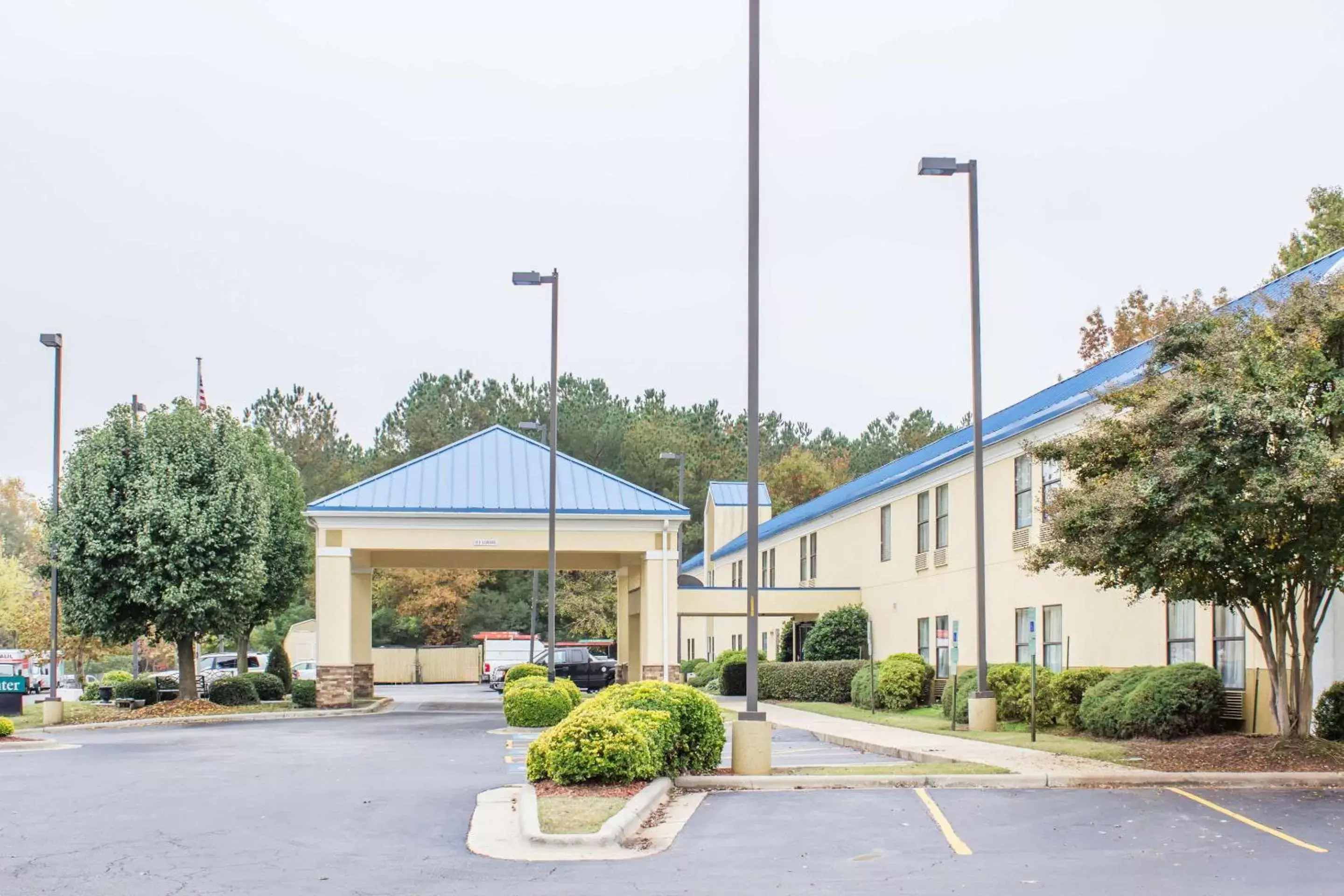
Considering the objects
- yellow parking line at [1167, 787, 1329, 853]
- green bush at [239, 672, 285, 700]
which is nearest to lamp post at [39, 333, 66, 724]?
green bush at [239, 672, 285, 700]

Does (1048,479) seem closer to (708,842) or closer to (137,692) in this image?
(708,842)

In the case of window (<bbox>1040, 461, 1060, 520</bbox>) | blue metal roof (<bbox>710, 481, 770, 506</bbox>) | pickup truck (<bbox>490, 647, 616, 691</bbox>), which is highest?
blue metal roof (<bbox>710, 481, 770, 506</bbox>)

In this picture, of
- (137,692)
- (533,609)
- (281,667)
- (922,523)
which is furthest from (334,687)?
(533,609)

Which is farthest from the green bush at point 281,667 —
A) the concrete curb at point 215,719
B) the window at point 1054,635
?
the window at point 1054,635

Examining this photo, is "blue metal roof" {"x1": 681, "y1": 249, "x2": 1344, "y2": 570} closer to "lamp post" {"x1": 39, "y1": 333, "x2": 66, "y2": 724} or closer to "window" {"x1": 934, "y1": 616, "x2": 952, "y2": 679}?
"window" {"x1": 934, "y1": 616, "x2": 952, "y2": 679}

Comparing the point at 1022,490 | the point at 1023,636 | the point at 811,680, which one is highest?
the point at 1022,490

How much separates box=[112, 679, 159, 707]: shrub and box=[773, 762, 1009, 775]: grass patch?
26.5 meters

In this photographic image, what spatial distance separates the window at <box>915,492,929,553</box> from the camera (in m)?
36.2

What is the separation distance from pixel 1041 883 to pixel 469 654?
198 feet

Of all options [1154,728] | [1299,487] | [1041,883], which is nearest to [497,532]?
[1154,728]

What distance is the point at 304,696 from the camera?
126 ft

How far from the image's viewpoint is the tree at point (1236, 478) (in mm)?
15234

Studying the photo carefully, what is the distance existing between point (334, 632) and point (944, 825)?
2673 centimetres

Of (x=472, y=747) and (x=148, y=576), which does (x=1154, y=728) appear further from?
(x=148, y=576)
